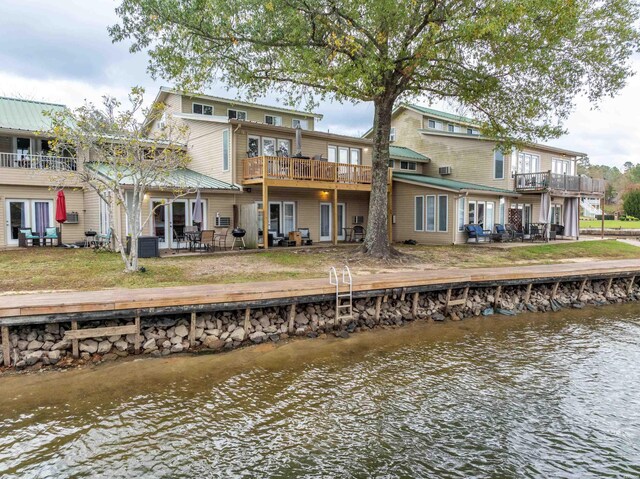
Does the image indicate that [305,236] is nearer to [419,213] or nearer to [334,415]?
[419,213]

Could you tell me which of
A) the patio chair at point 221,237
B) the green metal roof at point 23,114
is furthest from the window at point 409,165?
the green metal roof at point 23,114

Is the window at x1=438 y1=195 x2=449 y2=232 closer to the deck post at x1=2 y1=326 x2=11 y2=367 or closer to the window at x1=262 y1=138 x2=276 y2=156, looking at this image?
the window at x1=262 y1=138 x2=276 y2=156

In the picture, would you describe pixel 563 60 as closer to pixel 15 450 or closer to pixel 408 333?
pixel 408 333

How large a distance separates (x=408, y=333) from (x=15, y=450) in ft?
24.5

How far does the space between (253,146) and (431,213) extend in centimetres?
961

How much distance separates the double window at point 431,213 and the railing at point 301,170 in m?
3.86

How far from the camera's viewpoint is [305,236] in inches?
766

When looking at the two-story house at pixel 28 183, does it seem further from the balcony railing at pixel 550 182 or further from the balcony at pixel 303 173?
the balcony railing at pixel 550 182

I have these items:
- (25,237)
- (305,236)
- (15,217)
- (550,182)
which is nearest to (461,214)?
(550,182)

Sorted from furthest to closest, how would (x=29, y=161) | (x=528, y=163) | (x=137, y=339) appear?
(x=528, y=163) < (x=29, y=161) < (x=137, y=339)

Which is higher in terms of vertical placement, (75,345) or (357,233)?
(357,233)

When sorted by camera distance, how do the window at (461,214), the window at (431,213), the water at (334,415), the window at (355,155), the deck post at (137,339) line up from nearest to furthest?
the water at (334,415) < the deck post at (137,339) < the window at (461,214) < the window at (431,213) < the window at (355,155)

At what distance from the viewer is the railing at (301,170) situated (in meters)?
16.5

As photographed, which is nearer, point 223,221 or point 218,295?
point 218,295
